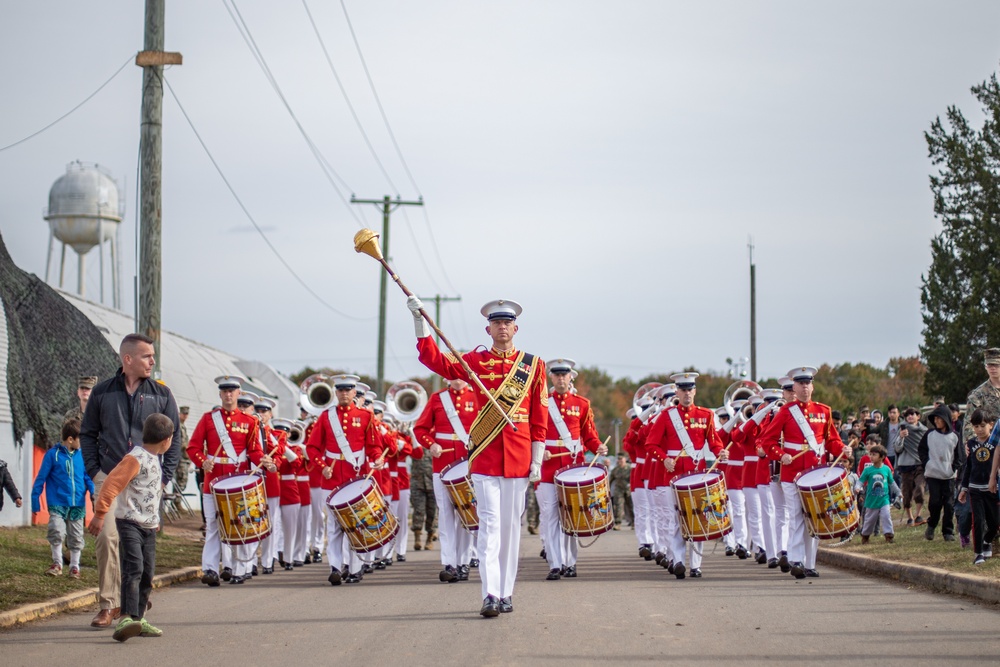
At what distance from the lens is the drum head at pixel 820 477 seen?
1382cm

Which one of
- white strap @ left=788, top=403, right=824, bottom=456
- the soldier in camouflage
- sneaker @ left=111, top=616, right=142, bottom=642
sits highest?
the soldier in camouflage

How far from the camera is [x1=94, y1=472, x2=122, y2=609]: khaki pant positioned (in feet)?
31.4

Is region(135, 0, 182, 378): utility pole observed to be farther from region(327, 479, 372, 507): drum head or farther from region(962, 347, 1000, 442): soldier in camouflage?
region(962, 347, 1000, 442): soldier in camouflage

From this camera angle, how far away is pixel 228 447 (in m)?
15.0

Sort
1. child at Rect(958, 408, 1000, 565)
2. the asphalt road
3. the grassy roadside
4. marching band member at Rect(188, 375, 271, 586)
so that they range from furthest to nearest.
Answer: marching band member at Rect(188, 375, 271, 586)
child at Rect(958, 408, 1000, 565)
the grassy roadside
the asphalt road

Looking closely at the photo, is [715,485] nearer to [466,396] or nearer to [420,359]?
[466,396]

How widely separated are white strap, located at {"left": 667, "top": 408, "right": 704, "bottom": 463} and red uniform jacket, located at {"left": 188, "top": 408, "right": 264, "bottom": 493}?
15.2 feet

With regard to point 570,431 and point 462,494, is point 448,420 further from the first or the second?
point 570,431

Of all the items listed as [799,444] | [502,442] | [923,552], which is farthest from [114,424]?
[923,552]

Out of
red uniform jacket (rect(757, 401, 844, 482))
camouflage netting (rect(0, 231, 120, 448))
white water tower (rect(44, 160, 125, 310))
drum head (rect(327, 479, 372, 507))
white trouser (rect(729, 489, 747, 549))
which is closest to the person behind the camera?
drum head (rect(327, 479, 372, 507))

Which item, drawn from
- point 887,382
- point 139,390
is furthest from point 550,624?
point 887,382

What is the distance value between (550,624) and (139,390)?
11.4ft

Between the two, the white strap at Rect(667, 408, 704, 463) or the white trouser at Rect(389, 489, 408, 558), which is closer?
the white strap at Rect(667, 408, 704, 463)

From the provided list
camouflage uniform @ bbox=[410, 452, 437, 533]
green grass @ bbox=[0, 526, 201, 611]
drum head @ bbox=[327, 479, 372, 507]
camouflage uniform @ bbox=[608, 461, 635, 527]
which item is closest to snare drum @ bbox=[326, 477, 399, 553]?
drum head @ bbox=[327, 479, 372, 507]
